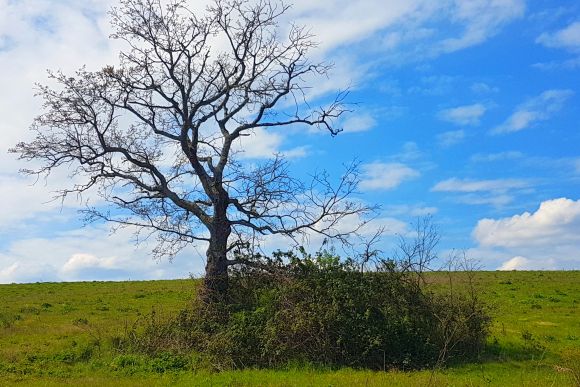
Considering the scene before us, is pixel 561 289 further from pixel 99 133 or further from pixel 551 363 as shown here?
pixel 99 133

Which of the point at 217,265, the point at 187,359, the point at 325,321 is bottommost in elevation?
the point at 187,359

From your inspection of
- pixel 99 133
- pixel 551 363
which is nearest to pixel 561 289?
pixel 551 363

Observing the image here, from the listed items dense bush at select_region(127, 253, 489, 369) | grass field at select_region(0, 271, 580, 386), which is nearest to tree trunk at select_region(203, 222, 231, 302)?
dense bush at select_region(127, 253, 489, 369)

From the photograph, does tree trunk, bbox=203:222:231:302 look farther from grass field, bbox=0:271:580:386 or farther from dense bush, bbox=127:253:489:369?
grass field, bbox=0:271:580:386

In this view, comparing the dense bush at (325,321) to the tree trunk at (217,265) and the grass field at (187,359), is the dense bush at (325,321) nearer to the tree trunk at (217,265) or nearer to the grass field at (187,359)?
the tree trunk at (217,265)

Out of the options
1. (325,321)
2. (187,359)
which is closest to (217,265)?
(187,359)

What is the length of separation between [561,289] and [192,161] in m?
32.6

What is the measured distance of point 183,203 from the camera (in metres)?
24.5

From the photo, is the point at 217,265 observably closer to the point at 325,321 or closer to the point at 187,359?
the point at 187,359

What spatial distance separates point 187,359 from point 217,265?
447cm

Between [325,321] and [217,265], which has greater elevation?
[217,265]

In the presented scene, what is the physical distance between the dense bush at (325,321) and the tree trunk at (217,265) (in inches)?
16.6

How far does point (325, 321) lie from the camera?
19.6 m

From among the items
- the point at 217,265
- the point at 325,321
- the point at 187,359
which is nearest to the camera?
the point at 325,321
